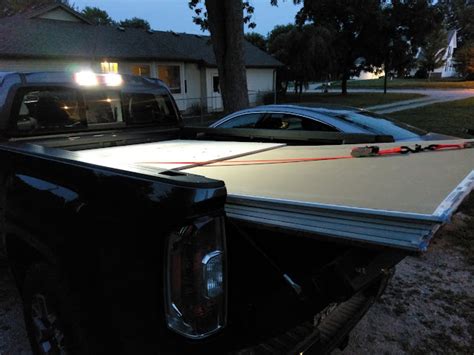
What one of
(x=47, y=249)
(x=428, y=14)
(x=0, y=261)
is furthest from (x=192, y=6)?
(x=428, y=14)

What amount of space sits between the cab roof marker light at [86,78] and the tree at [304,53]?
80.9ft

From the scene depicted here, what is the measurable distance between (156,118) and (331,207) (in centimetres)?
309

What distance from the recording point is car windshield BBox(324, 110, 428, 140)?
5.49 metres

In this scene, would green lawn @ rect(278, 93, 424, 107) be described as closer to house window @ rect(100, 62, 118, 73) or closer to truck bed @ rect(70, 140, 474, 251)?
house window @ rect(100, 62, 118, 73)

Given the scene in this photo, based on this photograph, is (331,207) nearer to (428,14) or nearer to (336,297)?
(336,297)

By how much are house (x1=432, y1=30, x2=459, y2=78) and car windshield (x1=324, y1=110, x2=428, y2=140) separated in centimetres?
7294

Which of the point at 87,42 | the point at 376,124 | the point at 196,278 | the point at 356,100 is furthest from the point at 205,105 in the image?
the point at 196,278

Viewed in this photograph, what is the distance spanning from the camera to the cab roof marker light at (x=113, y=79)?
377 centimetres

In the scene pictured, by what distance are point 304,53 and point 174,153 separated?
25917 millimetres

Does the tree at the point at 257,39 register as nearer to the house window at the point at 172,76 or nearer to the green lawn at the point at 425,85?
the house window at the point at 172,76

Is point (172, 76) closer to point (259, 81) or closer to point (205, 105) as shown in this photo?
point (205, 105)

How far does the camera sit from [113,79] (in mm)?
3842

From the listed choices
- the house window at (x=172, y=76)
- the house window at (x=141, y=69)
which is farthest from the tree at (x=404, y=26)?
the house window at (x=141, y=69)

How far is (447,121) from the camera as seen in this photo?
14.7 metres
